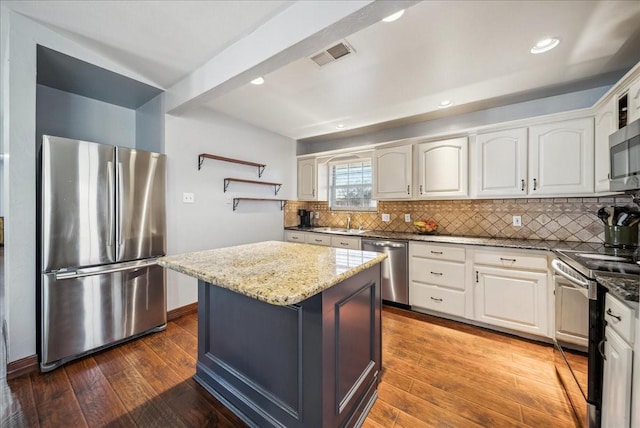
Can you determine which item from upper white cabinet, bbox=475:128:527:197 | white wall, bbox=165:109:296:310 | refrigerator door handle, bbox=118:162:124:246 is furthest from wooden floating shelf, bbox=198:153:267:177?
upper white cabinet, bbox=475:128:527:197

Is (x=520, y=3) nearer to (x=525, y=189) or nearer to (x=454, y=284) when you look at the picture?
(x=525, y=189)

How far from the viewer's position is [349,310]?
1352mm

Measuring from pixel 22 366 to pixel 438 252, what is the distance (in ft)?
11.9

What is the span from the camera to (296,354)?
1246mm

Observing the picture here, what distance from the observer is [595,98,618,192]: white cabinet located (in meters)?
1.91

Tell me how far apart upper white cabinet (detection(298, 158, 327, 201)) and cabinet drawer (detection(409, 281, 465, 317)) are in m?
2.07

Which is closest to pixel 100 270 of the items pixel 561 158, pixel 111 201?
pixel 111 201

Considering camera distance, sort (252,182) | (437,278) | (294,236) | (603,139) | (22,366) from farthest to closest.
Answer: (294,236) < (252,182) < (437,278) < (603,139) < (22,366)

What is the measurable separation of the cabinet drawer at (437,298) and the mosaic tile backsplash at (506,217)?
2.73ft

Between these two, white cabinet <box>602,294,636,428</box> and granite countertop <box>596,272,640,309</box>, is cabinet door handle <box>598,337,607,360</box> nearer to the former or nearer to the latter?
white cabinet <box>602,294,636,428</box>

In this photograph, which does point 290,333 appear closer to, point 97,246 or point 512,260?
point 97,246

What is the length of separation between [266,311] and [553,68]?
117 inches

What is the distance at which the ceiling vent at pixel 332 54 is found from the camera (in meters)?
1.81

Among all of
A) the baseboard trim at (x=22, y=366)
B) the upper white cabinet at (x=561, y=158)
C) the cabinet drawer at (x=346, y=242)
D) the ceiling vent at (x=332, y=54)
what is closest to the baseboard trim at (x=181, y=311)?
Answer: the baseboard trim at (x=22, y=366)
